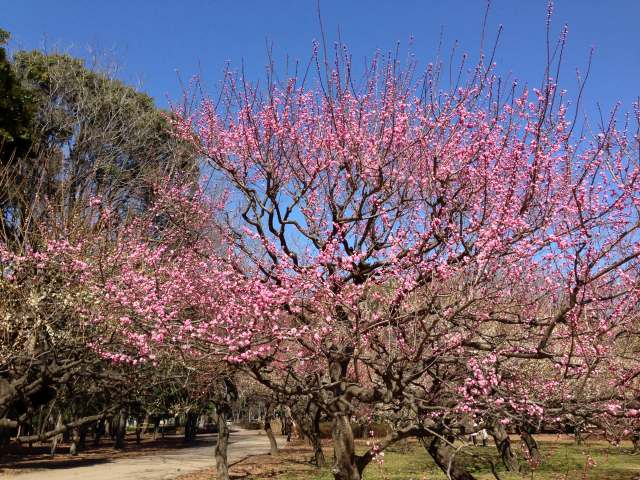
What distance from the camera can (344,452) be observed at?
797 cm

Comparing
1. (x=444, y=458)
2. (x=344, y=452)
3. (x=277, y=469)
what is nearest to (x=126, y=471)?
(x=277, y=469)

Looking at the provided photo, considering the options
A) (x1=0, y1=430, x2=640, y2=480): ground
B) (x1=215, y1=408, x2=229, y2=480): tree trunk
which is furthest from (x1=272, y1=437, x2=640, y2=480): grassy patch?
(x1=215, y1=408, x2=229, y2=480): tree trunk

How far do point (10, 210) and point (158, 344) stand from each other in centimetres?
1036

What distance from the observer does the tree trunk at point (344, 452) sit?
787 cm

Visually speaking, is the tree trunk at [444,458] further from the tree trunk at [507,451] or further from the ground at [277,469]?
the tree trunk at [507,451]

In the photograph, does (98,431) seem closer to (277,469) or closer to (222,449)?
(277,469)

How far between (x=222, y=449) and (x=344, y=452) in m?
10.9

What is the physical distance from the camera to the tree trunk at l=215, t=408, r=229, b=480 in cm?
1703

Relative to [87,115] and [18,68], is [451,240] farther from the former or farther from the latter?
[18,68]

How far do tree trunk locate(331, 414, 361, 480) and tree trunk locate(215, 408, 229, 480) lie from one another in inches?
404

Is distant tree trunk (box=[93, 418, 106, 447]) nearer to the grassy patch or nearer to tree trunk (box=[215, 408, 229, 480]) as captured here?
tree trunk (box=[215, 408, 229, 480])

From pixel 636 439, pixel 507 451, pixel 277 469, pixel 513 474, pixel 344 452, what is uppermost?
pixel 344 452

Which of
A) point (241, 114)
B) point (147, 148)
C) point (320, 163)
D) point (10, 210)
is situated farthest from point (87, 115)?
point (320, 163)

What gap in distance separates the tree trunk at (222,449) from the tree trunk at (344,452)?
1026 cm
